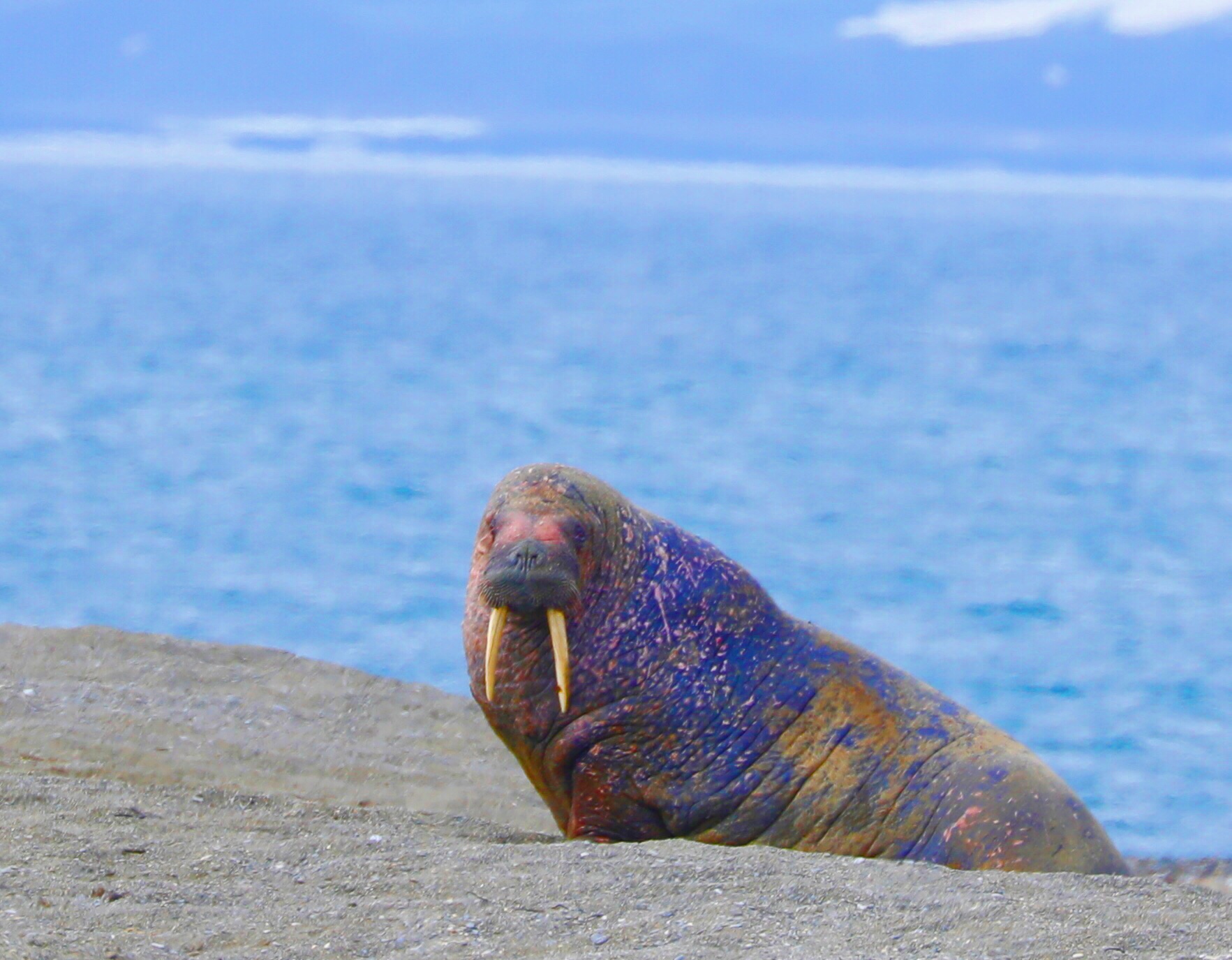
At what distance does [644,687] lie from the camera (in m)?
5.71

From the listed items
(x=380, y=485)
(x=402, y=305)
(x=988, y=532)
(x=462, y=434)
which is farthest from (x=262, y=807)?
(x=402, y=305)

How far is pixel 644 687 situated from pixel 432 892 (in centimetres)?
152

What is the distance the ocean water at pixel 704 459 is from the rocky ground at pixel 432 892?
2634 millimetres

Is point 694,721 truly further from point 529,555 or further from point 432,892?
point 432,892

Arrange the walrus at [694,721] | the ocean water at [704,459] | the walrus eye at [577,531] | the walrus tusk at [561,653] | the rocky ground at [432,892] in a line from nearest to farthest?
the rocky ground at [432,892], the walrus tusk at [561,653], the walrus at [694,721], the walrus eye at [577,531], the ocean water at [704,459]

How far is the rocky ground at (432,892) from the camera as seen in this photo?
153 inches

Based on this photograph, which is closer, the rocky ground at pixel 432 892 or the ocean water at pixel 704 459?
the rocky ground at pixel 432 892

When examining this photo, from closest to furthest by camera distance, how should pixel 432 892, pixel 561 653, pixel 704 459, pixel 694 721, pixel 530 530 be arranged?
pixel 432 892 → pixel 561 653 → pixel 530 530 → pixel 694 721 → pixel 704 459

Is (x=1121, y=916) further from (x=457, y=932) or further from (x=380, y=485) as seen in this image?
(x=380, y=485)

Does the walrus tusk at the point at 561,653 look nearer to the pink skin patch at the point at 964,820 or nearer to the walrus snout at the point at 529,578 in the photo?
the walrus snout at the point at 529,578

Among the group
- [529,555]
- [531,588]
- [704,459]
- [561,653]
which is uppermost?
[529,555]

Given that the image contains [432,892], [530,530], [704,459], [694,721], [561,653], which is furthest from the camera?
[704,459]

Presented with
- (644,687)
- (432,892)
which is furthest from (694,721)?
(432,892)

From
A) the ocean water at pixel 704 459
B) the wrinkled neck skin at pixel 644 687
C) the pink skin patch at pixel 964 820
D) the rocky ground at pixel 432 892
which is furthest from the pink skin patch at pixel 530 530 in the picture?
the ocean water at pixel 704 459
